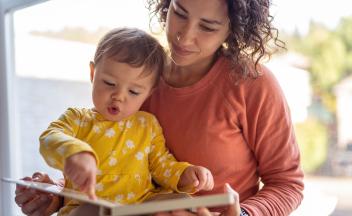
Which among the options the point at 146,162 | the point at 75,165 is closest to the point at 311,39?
the point at 146,162

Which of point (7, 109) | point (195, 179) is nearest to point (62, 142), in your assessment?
point (195, 179)

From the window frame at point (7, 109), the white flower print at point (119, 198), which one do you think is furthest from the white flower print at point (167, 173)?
the window frame at point (7, 109)

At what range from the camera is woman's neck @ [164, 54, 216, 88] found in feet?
3.53

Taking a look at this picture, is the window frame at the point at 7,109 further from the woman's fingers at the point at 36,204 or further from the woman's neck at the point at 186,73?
the woman's neck at the point at 186,73

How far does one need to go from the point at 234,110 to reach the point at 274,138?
10 centimetres

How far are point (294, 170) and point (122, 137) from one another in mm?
371

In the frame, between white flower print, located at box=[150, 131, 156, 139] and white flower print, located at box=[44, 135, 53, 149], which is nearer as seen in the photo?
white flower print, located at box=[44, 135, 53, 149]

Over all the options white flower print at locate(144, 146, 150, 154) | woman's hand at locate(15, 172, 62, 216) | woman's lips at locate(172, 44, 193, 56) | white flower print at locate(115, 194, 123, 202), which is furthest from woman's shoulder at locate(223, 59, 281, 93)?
woman's hand at locate(15, 172, 62, 216)

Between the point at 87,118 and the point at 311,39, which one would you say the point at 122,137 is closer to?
the point at 87,118

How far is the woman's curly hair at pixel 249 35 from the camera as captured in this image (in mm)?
968

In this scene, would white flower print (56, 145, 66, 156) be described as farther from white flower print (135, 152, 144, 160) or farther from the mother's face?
the mother's face

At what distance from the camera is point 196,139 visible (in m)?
1.01

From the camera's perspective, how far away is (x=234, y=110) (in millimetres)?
992

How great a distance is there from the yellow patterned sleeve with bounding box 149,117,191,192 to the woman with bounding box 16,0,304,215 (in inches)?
1.2
